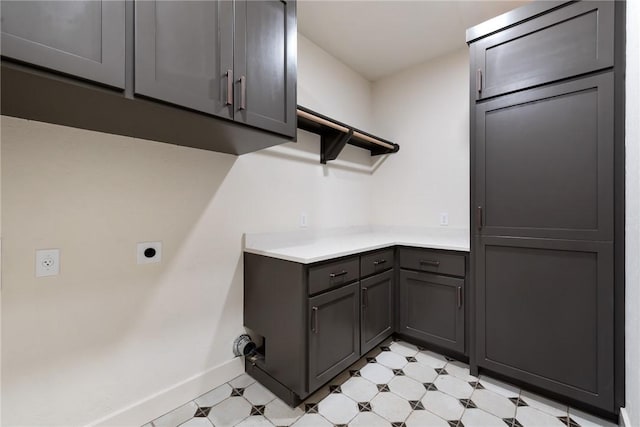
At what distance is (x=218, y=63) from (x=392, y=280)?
73.4 inches

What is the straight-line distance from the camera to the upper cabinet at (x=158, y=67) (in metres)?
0.80

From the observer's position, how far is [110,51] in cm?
89

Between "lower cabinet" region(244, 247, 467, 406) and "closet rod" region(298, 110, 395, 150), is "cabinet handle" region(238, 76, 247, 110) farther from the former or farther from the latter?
"lower cabinet" region(244, 247, 467, 406)

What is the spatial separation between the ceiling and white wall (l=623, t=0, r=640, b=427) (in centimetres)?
98

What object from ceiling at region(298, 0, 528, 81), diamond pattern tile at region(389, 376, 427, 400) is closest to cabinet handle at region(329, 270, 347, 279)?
diamond pattern tile at region(389, 376, 427, 400)

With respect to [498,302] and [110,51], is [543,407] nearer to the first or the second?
[498,302]

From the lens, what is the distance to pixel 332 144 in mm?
2381

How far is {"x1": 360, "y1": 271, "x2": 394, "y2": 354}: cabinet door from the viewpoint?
6.28 ft

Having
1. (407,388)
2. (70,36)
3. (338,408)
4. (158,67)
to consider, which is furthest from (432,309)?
(70,36)

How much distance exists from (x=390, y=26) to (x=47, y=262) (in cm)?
262

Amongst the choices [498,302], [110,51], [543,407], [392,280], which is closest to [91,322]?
[110,51]

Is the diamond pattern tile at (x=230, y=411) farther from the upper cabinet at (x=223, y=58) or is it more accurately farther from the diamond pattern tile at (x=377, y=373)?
the upper cabinet at (x=223, y=58)

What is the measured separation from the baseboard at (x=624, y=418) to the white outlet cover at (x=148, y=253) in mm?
2432

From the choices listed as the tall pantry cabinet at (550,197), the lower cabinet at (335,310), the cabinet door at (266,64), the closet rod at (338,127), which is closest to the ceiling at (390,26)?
the tall pantry cabinet at (550,197)
